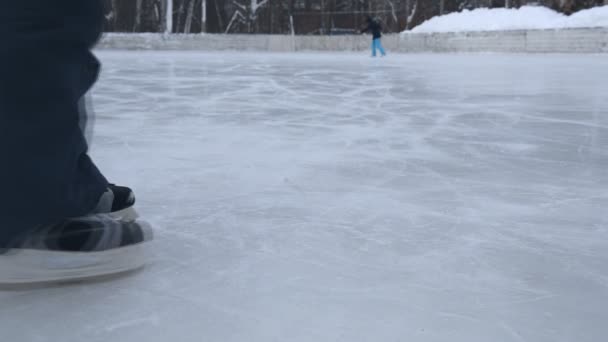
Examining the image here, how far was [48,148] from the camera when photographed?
931mm

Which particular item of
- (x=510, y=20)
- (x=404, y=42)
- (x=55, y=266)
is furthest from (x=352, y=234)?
(x=404, y=42)

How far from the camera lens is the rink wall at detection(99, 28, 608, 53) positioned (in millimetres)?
11305

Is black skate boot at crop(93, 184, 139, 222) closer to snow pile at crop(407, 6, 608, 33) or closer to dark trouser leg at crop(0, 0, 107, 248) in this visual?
dark trouser leg at crop(0, 0, 107, 248)

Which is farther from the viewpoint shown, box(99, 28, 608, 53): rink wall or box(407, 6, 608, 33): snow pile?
Result: box(407, 6, 608, 33): snow pile

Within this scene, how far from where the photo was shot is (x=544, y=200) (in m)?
1.54

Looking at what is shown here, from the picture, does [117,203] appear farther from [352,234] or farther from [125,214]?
[352,234]

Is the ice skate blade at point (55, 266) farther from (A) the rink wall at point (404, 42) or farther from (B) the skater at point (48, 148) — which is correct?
(A) the rink wall at point (404, 42)

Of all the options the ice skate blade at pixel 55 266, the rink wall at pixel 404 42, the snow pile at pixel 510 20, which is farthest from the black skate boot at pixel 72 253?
the snow pile at pixel 510 20

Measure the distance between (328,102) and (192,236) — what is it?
2594 millimetres

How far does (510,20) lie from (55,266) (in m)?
14.6

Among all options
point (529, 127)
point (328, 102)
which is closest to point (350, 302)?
point (529, 127)

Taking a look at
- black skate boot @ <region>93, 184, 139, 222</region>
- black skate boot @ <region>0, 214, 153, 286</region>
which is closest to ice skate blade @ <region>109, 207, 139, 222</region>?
black skate boot @ <region>93, 184, 139, 222</region>

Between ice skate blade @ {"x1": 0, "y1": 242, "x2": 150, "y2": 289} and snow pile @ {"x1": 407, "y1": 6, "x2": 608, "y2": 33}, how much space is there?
1251 cm

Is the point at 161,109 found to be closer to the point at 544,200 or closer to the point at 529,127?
the point at 529,127
